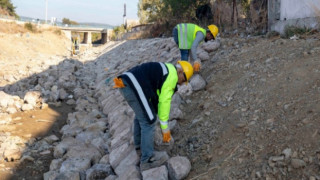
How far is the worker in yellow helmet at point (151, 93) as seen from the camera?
130 inches

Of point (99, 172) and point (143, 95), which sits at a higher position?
point (143, 95)

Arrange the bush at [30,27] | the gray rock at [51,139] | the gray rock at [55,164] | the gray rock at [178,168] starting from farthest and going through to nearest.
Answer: the bush at [30,27] → the gray rock at [51,139] → the gray rock at [55,164] → the gray rock at [178,168]

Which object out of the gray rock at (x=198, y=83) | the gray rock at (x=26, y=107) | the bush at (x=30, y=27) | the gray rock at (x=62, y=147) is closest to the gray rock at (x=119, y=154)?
the gray rock at (x=62, y=147)

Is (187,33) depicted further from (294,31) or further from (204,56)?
(294,31)

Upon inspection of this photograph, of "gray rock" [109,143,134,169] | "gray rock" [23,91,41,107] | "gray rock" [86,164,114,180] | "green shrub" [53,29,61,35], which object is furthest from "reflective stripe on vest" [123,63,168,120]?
"green shrub" [53,29,61,35]

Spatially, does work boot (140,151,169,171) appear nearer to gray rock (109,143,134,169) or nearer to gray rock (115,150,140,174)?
gray rock (115,150,140,174)

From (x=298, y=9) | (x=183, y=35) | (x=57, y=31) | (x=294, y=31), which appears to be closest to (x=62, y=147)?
(x=183, y=35)

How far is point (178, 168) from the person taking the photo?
319 cm

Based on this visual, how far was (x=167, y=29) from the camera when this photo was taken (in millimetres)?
15266

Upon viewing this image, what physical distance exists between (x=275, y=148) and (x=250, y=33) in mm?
5575

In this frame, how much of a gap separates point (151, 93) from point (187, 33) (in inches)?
99.4

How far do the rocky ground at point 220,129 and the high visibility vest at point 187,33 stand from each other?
0.67 m

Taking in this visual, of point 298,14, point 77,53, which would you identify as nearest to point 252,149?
point 298,14

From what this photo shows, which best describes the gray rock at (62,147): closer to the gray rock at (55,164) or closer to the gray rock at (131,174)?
the gray rock at (55,164)
